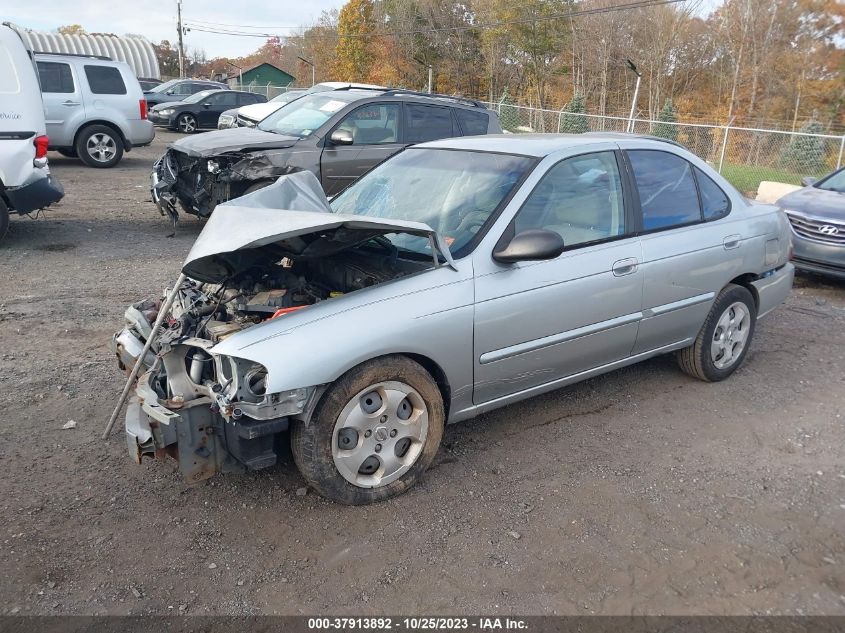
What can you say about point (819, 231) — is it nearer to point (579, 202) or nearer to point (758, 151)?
point (579, 202)

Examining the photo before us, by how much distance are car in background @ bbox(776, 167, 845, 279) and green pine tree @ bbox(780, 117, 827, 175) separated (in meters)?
7.90

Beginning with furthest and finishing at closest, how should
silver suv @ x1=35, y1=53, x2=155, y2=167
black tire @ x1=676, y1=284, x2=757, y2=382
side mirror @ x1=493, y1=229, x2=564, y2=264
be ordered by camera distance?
silver suv @ x1=35, y1=53, x2=155, y2=167, black tire @ x1=676, y1=284, x2=757, y2=382, side mirror @ x1=493, y1=229, x2=564, y2=264

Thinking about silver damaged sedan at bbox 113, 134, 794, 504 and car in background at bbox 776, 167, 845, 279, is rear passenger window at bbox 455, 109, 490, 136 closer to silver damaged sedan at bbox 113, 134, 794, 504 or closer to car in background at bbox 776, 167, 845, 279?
car in background at bbox 776, 167, 845, 279

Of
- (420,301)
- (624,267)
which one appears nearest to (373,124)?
(624,267)

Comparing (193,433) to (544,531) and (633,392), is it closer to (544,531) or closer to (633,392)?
(544,531)

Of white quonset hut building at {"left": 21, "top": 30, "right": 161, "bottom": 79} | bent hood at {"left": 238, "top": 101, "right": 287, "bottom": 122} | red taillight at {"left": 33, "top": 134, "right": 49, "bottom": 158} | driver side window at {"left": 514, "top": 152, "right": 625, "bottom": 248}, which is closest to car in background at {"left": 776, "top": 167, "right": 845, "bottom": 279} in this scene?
driver side window at {"left": 514, "top": 152, "right": 625, "bottom": 248}

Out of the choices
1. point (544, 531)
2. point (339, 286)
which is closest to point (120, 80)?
point (339, 286)

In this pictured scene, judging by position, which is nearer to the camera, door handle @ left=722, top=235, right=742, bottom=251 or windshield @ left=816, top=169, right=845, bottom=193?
door handle @ left=722, top=235, right=742, bottom=251

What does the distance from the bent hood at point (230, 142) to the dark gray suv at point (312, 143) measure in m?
0.01

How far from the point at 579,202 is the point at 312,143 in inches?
202

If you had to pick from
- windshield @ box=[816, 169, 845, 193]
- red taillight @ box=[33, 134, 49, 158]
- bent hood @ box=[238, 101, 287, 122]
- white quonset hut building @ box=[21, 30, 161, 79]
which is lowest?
windshield @ box=[816, 169, 845, 193]

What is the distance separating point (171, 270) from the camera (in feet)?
24.4

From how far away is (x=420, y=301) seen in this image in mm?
3346

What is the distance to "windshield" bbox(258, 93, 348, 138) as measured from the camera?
29.1 feet
